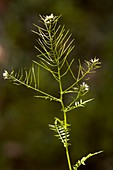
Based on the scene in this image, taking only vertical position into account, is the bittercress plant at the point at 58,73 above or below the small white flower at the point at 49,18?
below

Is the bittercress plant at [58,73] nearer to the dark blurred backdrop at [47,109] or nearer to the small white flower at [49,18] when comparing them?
the small white flower at [49,18]

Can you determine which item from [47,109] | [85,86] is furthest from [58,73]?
[47,109]

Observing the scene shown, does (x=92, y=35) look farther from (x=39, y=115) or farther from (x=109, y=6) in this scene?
(x=39, y=115)

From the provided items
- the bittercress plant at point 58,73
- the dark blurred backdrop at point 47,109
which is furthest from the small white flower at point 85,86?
the dark blurred backdrop at point 47,109

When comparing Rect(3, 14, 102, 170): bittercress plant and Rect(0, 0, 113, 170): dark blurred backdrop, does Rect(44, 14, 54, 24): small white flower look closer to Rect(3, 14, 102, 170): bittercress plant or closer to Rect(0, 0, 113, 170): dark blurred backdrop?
Rect(3, 14, 102, 170): bittercress plant

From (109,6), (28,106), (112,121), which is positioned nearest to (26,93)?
(28,106)

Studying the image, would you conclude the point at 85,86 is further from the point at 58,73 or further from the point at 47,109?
the point at 47,109

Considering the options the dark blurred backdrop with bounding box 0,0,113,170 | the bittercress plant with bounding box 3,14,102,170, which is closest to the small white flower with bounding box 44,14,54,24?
the bittercress plant with bounding box 3,14,102,170

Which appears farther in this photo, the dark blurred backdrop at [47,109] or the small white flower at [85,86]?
the dark blurred backdrop at [47,109]
